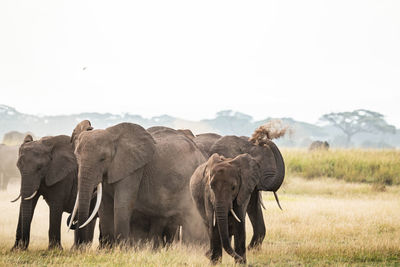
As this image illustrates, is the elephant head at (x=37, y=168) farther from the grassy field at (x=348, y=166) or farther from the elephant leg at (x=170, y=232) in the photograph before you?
the grassy field at (x=348, y=166)

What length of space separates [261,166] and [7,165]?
50.1ft

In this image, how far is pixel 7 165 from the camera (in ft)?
75.9

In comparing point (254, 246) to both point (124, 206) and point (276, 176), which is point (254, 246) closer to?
point (276, 176)

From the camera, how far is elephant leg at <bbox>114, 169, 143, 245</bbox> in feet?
30.2

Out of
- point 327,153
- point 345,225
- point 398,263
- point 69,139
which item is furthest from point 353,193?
point 69,139

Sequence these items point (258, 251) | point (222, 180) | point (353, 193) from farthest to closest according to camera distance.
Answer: point (353, 193), point (258, 251), point (222, 180)

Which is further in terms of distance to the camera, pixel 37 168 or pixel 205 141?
pixel 205 141

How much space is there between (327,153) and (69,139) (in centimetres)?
1942

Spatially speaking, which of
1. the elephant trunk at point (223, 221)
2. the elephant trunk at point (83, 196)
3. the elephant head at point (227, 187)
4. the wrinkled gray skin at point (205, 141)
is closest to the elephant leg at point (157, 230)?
the elephant trunk at point (83, 196)

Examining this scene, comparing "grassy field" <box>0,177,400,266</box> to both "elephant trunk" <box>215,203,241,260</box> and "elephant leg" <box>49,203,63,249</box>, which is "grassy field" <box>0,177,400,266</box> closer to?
"elephant leg" <box>49,203,63,249</box>

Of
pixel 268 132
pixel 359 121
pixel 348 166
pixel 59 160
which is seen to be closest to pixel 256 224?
pixel 268 132

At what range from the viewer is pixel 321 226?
13.1 metres

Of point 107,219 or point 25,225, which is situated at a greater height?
point 107,219

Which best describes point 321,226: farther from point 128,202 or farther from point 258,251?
point 128,202
